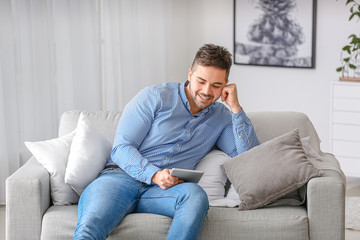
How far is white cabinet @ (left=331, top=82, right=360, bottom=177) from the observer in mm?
4395

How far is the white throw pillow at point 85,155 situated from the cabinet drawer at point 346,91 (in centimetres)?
212

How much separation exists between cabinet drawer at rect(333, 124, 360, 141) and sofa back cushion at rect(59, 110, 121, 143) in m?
2.00

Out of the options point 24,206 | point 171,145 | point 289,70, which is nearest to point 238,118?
point 171,145

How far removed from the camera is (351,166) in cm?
451

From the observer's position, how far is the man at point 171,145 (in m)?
2.47

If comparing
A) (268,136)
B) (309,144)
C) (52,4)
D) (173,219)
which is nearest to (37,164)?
(173,219)

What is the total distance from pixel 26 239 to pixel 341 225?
4.56 feet

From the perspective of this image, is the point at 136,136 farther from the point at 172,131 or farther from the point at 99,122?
the point at 99,122

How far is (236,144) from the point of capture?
293 cm

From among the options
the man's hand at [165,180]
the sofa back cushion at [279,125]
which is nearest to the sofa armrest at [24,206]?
the man's hand at [165,180]

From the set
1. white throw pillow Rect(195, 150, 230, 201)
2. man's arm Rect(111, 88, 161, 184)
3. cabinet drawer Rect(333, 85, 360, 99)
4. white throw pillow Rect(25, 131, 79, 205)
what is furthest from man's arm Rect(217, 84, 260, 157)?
cabinet drawer Rect(333, 85, 360, 99)

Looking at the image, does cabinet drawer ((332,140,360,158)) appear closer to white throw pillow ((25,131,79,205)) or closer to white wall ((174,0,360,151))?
white wall ((174,0,360,151))

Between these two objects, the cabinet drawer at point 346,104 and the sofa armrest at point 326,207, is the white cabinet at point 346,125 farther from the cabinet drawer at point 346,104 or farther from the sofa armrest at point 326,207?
the sofa armrest at point 326,207

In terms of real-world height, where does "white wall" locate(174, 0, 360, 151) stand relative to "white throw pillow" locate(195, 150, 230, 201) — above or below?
above
